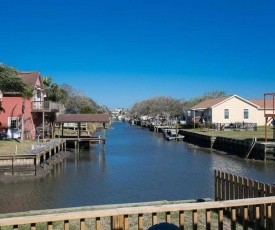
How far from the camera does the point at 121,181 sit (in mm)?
22281

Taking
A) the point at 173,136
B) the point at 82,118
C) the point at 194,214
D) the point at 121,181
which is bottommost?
the point at 121,181

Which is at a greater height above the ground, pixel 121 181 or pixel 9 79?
pixel 9 79

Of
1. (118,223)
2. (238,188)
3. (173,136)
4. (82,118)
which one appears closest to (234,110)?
(173,136)

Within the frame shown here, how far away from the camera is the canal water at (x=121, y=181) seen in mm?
17078

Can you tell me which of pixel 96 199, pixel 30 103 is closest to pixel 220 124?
pixel 30 103

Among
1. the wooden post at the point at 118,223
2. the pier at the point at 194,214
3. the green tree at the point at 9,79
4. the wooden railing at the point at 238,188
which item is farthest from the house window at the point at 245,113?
the wooden post at the point at 118,223

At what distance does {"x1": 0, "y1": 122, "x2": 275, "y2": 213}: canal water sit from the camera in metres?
17.1

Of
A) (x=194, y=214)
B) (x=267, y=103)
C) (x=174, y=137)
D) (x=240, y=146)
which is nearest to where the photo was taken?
(x=194, y=214)

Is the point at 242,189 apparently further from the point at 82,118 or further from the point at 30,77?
the point at 30,77

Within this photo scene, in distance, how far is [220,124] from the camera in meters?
57.0

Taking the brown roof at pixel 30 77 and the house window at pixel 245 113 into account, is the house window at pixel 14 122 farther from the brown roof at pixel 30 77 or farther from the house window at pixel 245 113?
the house window at pixel 245 113

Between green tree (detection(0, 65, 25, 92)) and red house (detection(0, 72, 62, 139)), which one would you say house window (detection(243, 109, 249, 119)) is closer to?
red house (detection(0, 72, 62, 139))

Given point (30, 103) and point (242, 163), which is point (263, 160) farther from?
point (30, 103)

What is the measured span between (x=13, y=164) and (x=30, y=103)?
17.6m
